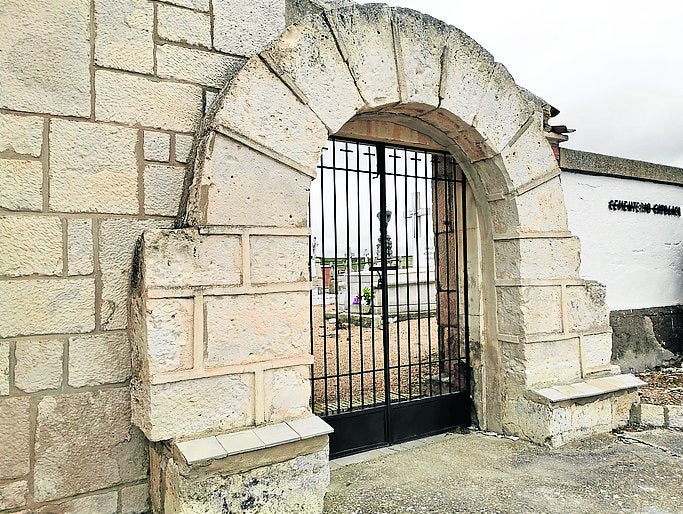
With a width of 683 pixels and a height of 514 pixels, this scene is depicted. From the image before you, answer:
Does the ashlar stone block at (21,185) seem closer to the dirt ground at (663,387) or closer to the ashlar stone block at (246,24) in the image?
the ashlar stone block at (246,24)

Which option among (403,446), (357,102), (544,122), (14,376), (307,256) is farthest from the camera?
(544,122)

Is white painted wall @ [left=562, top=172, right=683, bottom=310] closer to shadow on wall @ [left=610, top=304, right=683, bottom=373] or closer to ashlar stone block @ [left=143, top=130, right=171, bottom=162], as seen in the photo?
shadow on wall @ [left=610, top=304, right=683, bottom=373]

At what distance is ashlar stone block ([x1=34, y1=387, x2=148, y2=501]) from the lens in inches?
105

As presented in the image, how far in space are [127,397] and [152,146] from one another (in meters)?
1.36

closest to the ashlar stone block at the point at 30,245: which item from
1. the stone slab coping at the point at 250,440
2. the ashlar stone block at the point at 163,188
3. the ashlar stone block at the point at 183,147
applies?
the ashlar stone block at the point at 163,188

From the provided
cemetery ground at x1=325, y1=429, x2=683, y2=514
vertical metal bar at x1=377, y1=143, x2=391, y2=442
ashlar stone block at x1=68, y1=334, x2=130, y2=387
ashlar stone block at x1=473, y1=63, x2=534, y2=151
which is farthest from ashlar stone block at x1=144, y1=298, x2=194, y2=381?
ashlar stone block at x1=473, y1=63, x2=534, y2=151

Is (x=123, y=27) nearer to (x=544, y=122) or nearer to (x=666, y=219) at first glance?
(x=544, y=122)

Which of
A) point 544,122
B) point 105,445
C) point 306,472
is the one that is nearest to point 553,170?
point 544,122

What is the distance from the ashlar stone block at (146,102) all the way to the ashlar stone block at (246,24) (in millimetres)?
365

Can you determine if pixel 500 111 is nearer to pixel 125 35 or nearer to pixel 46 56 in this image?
pixel 125 35

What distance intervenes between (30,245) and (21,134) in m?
0.54

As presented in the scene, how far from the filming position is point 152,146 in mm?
3000

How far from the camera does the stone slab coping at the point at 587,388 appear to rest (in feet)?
12.6

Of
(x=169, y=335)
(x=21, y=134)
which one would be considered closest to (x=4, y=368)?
(x=169, y=335)
